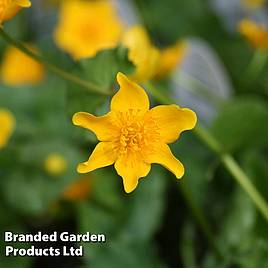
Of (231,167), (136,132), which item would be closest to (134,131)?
(136,132)

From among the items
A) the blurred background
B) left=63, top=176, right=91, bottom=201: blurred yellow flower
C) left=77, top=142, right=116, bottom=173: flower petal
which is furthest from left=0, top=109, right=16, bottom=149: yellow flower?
left=77, top=142, right=116, bottom=173: flower petal

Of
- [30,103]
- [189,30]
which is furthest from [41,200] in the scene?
[189,30]

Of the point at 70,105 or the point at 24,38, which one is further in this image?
the point at 24,38

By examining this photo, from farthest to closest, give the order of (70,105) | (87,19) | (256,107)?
(87,19) → (256,107) → (70,105)

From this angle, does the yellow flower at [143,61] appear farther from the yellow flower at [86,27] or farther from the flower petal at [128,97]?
the yellow flower at [86,27]

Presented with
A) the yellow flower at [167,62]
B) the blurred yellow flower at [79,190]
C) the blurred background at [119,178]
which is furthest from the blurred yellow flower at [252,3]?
the blurred yellow flower at [79,190]

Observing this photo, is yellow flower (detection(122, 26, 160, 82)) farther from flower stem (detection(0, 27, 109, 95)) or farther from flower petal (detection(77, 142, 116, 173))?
flower petal (detection(77, 142, 116, 173))

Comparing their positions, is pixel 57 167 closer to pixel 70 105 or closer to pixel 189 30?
pixel 70 105

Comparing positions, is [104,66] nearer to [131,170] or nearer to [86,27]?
[131,170]
